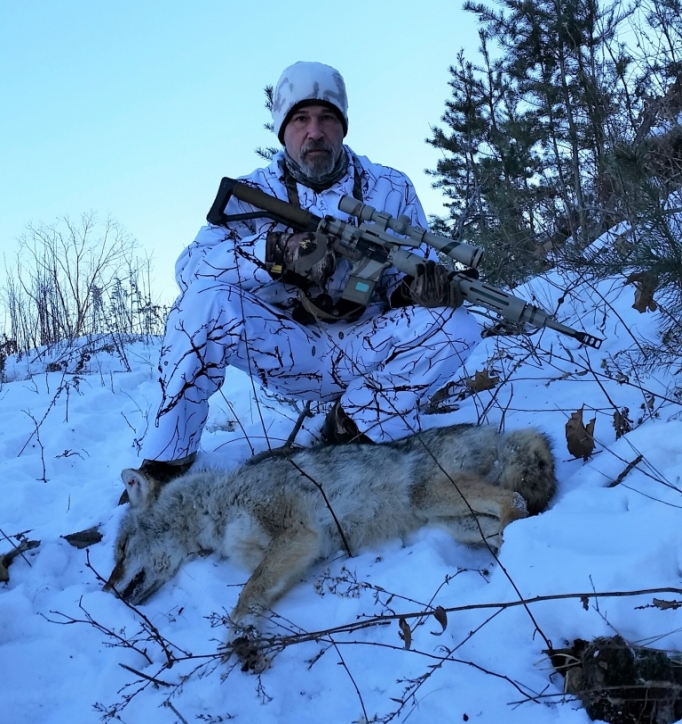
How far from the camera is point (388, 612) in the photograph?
2.32 metres

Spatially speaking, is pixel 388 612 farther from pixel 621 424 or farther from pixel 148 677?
pixel 621 424

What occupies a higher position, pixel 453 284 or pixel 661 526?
pixel 453 284

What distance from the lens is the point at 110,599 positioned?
270 centimetres

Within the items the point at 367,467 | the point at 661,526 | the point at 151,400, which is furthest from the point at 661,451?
the point at 151,400

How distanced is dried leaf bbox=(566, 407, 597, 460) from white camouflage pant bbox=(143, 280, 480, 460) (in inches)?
34.3

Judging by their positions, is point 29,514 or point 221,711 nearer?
point 221,711

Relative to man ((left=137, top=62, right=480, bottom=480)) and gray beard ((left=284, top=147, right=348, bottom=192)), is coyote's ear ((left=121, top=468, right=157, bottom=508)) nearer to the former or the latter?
man ((left=137, top=62, right=480, bottom=480))

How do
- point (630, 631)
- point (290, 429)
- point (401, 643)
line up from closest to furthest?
point (630, 631) < point (401, 643) < point (290, 429)

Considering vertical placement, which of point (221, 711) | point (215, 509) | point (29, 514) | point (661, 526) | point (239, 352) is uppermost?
point (239, 352)

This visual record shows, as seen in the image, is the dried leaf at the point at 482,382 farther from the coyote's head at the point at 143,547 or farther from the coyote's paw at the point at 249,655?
the coyote's paw at the point at 249,655

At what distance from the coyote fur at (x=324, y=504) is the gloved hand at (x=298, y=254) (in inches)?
45.1

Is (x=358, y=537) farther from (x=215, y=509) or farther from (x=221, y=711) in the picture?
(x=221, y=711)

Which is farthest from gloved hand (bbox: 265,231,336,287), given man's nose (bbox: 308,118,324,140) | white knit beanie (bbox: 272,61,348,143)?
white knit beanie (bbox: 272,61,348,143)

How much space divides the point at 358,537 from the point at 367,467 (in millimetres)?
385
